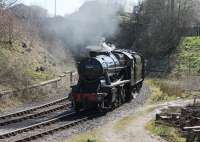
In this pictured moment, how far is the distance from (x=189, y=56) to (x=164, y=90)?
16.6 meters

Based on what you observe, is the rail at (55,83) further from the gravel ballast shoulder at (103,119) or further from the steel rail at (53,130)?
the gravel ballast shoulder at (103,119)

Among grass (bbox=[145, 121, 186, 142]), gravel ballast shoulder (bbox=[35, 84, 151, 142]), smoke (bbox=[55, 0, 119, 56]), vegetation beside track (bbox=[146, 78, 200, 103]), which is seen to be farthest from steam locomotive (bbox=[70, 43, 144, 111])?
smoke (bbox=[55, 0, 119, 56])

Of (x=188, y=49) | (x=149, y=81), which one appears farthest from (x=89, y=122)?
(x=188, y=49)

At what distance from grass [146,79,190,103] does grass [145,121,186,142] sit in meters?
8.19

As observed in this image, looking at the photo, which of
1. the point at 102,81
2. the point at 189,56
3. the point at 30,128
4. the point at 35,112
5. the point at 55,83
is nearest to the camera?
the point at 30,128

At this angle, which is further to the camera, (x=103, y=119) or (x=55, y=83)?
(x=55, y=83)

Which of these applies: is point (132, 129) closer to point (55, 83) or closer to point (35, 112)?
point (35, 112)

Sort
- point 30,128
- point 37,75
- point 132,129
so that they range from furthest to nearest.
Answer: point 37,75 < point 132,129 < point 30,128

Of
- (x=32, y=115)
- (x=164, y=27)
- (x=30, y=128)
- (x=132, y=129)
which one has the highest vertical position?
(x=164, y=27)

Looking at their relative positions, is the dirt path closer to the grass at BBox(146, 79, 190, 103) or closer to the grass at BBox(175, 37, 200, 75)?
the grass at BBox(146, 79, 190, 103)

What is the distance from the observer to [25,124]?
20.2 m

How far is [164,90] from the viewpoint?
112ft

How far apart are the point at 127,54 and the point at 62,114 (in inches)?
272

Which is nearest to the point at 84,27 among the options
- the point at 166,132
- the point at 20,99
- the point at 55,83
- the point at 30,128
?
the point at 55,83
